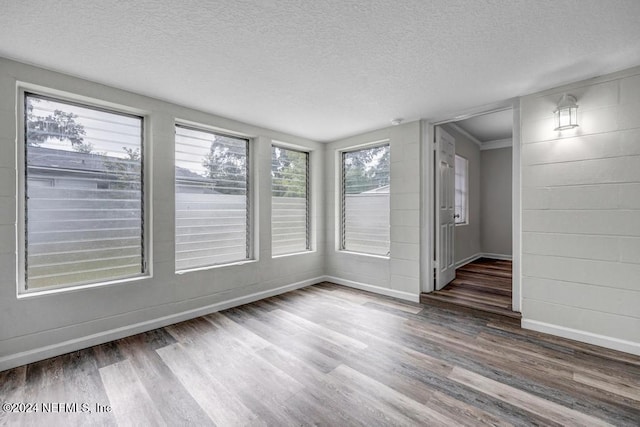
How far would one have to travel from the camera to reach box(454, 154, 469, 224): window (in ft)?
17.6

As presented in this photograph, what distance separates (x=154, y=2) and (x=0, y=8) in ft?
2.98

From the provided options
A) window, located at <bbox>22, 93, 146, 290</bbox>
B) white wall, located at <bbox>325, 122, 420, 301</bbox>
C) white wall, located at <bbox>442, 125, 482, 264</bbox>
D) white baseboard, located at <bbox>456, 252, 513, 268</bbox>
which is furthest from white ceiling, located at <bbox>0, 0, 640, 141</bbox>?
white baseboard, located at <bbox>456, 252, 513, 268</bbox>

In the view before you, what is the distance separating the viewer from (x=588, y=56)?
6.73ft

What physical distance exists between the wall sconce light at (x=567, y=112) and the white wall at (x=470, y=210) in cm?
243

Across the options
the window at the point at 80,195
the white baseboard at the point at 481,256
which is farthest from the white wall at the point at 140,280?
the white baseboard at the point at 481,256

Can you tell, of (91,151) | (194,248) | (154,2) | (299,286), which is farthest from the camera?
(299,286)

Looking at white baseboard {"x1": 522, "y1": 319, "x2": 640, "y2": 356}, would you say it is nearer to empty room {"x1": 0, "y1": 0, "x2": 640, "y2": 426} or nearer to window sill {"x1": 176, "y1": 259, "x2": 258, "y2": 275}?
empty room {"x1": 0, "y1": 0, "x2": 640, "y2": 426}

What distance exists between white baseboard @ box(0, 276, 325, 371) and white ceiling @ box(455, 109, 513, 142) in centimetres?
421

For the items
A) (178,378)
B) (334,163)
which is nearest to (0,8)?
(178,378)

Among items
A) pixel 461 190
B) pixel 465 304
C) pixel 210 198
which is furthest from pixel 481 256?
pixel 210 198

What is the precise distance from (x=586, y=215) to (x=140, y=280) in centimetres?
418

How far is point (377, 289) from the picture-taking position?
155 inches

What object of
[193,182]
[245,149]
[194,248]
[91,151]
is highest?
[245,149]

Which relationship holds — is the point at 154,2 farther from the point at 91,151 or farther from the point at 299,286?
the point at 299,286
